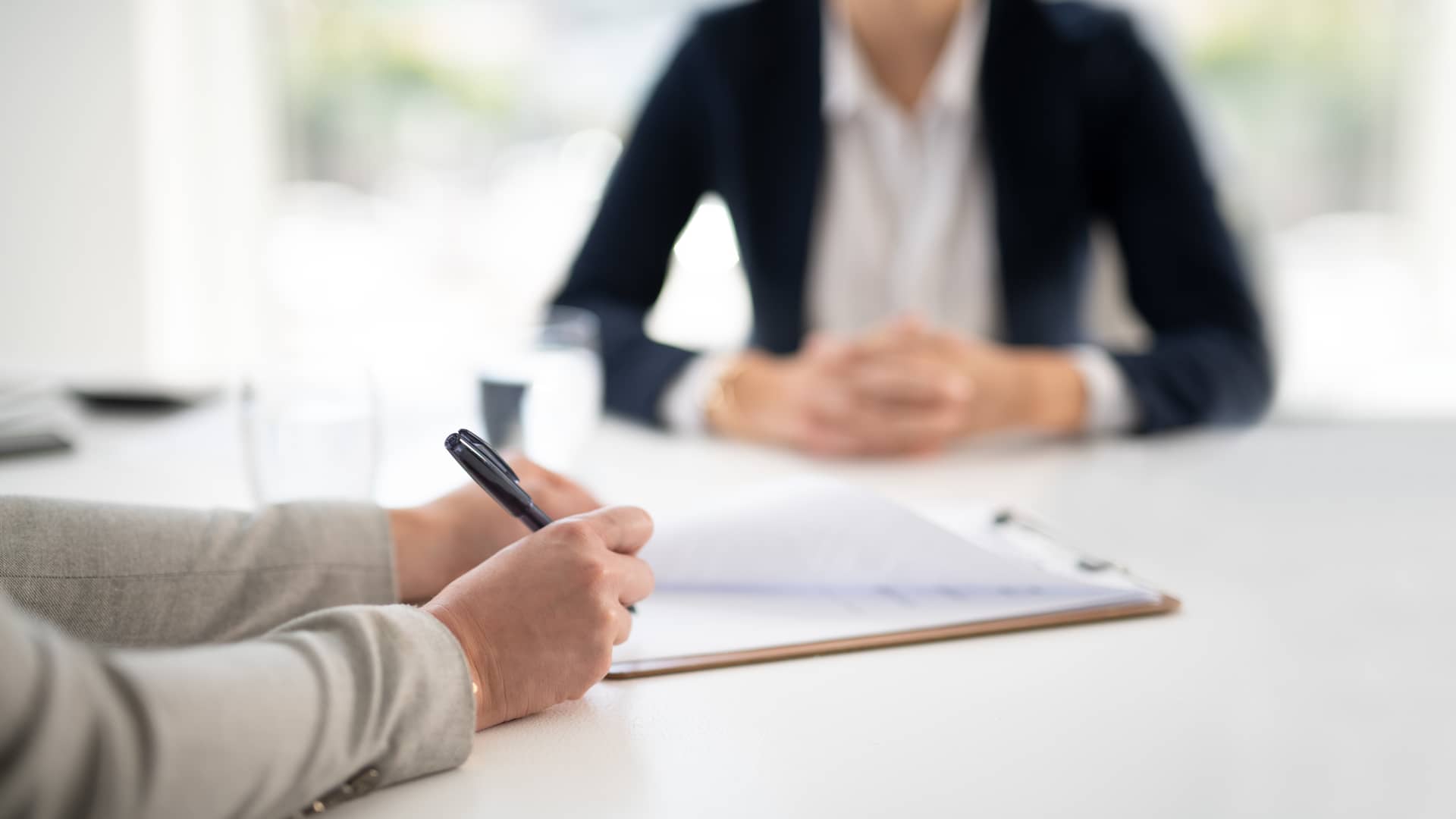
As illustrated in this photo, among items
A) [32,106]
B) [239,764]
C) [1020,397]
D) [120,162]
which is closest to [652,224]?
[1020,397]

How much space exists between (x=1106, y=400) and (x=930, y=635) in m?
0.56

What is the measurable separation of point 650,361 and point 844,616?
1.95 ft

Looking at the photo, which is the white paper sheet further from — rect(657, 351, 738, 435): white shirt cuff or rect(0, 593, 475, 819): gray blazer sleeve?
rect(657, 351, 738, 435): white shirt cuff

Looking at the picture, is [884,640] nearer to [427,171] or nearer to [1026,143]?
[1026,143]

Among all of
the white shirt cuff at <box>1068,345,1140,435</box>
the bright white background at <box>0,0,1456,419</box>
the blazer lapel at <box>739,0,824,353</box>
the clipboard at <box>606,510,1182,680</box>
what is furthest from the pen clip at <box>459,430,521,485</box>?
the bright white background at <box>0,0,1456,419</box>

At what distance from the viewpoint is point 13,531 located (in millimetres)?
474

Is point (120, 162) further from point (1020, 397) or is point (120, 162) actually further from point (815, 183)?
point (1020, 397)

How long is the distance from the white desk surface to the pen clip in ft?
0.35

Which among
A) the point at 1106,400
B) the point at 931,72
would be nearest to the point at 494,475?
the point at 1106,400

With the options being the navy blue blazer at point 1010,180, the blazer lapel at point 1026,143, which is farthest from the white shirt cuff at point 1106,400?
the blazer lapel at point 1026,143

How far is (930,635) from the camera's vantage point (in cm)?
54

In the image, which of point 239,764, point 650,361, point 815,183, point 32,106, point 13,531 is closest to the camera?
point 239,764

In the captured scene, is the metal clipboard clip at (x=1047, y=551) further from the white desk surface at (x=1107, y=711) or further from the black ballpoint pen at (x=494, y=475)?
the black ballpoint pen at (x=494, y=475)

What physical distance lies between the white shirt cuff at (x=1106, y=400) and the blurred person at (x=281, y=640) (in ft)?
2.01
